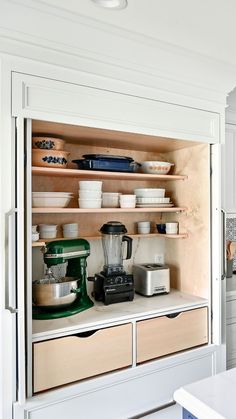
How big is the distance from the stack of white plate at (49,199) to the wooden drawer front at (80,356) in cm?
77

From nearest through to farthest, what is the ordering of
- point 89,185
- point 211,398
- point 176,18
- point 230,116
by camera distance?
point 211,398 → point 176,18 → point 89,185 → point 230,116

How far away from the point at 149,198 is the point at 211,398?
5.04 ft

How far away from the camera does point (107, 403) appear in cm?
177

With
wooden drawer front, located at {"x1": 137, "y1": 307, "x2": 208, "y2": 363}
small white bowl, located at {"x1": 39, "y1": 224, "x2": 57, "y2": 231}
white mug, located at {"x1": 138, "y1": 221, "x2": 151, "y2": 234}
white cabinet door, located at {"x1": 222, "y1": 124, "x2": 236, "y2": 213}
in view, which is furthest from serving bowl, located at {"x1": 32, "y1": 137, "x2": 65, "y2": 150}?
white cabinet door, located at {"x1": 222, "y1": 124, "x2": 236, "y2": 213}

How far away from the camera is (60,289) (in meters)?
1.79

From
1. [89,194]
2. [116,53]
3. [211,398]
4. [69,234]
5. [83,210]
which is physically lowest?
[211,398]

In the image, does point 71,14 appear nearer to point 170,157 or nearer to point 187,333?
point 170,157

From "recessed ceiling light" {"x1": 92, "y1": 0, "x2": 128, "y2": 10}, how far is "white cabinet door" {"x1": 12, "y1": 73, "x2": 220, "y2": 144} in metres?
0.40

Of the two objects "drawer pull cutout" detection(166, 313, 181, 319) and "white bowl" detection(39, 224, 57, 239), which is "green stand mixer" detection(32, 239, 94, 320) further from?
"drawer pull cutout" detection(166, 313, 181, 319)

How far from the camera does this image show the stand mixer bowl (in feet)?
5.78

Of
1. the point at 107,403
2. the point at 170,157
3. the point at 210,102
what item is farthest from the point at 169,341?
the point at 210,102

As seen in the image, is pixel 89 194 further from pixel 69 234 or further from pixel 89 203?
pixel 69 234

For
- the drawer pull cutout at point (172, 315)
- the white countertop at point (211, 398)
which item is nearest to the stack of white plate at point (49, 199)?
the drawer pull cutout at point (172, 315)

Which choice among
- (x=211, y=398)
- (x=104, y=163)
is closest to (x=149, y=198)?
(x=104, y=163)
